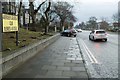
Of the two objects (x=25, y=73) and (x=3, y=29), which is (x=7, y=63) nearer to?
(x=25, y=73)

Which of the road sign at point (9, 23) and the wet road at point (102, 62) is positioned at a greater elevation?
the road sign at point (9, 23)

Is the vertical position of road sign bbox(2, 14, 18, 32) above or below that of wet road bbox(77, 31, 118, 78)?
above

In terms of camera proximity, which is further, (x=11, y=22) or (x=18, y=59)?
(x=11, y=22)

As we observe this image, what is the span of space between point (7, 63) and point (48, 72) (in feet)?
4.73

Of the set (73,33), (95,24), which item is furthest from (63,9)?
(95,24)

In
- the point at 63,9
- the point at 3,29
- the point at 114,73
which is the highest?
the point at 63,9

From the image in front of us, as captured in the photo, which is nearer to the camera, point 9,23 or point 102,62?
point 9,23

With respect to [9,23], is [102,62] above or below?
below

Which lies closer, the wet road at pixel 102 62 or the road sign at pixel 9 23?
the wet road at pixel 102 62

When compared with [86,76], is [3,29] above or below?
above

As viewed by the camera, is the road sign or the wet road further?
the road sign

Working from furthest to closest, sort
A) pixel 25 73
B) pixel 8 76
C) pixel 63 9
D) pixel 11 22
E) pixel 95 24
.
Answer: pixel 95 24 < pixel 63 9 < pixel 11 22 < pixel 25 73 < pixel 8 76

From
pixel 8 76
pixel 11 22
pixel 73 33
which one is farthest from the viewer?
pixel 73 33

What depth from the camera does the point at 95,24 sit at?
156 meters
